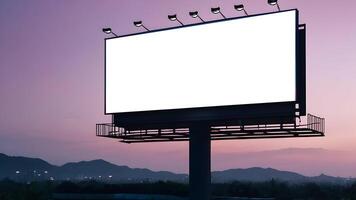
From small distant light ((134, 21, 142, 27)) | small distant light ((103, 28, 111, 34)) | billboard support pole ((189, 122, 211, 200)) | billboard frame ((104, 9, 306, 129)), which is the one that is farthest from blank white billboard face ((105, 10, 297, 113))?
billboard support pole ((189, 122, 211, 200))

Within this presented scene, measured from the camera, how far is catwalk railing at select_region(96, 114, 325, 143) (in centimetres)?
2791

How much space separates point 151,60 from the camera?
104 ft

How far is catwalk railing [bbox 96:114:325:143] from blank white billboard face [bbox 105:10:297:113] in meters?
1.40

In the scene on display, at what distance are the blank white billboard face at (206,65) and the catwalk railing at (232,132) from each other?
4.59ft

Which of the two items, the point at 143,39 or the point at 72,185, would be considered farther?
the point at 72,185

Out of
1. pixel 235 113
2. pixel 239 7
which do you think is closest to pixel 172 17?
pixel 239 7

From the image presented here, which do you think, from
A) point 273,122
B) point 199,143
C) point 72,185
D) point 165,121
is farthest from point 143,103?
point 72,185

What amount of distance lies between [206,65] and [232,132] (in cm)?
340

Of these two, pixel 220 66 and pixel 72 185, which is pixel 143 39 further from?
pixel 72 185

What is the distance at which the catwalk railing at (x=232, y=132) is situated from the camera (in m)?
27.9

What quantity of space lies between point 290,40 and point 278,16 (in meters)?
1.17

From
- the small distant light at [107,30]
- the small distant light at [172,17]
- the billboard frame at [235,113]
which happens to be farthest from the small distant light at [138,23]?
the small distant light at [172,17]

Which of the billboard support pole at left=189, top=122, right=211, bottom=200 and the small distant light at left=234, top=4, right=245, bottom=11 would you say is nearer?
the small distant light at left=234, top=4, right=245, bottom=11

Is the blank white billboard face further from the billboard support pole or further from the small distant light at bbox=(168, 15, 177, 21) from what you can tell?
the billboard support pole
